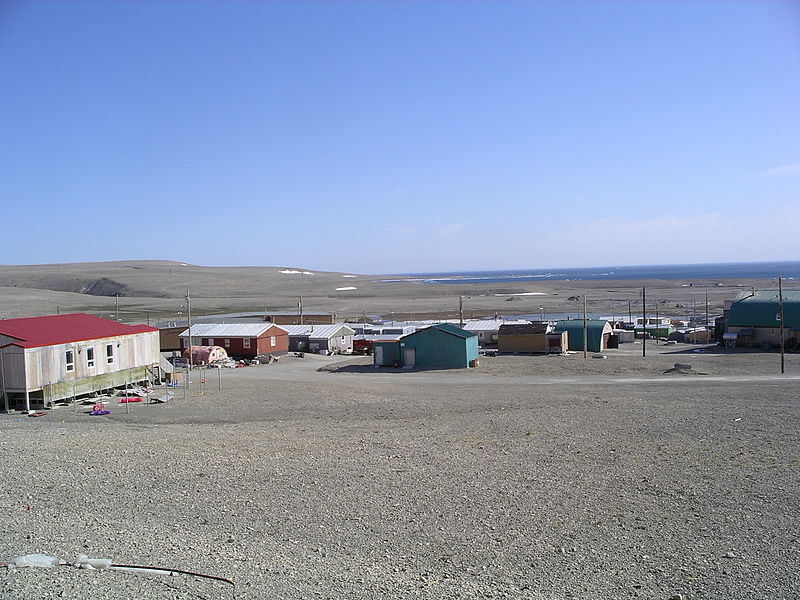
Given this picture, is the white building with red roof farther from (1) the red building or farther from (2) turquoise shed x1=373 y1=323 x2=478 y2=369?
(2) turquoise shed x1=373 y1=323 x2=478 y2=369

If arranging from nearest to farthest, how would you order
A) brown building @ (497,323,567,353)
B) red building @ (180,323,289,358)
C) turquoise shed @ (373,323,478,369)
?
turquoise shed @ (373,323,478,369) → red building @ (180,323,289,358) → brown building @ (497,323,567,353)

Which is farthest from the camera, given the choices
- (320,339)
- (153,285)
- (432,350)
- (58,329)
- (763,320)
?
(153,285)

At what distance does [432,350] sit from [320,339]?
1325 centimetres

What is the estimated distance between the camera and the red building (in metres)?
47.6

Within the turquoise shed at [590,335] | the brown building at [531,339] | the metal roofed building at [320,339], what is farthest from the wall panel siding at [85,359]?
the turquoise shed at [590,335]

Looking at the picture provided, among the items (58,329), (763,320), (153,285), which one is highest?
(153,285)

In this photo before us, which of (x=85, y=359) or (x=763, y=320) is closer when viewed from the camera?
(x=85, y=359)

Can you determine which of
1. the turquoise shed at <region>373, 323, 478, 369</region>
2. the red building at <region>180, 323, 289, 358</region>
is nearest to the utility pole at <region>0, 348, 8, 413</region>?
the turquoise shed at <region>373, 323, 478, 369</region>

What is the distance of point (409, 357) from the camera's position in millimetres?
42156

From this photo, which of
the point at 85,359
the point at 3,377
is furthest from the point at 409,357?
the point at 3,377

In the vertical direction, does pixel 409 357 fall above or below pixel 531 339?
below

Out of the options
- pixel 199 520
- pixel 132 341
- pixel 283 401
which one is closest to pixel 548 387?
pixel 283 401

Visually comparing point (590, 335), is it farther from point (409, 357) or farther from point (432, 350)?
point (409, 357)

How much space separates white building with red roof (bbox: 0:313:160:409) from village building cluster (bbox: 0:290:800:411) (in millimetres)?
43
